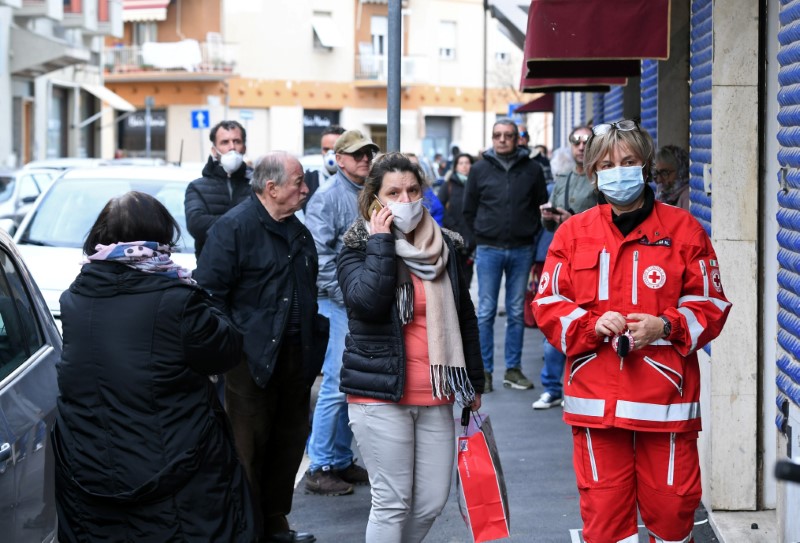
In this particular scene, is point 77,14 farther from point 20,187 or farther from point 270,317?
point 270,317

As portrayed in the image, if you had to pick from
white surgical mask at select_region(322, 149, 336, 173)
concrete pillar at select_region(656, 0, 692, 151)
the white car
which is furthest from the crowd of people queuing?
concrete pillar at select_region(656, 0, 692, 151)

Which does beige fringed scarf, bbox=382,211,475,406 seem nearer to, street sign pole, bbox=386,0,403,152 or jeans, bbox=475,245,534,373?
street sign pole, bbox=386,0,403,152

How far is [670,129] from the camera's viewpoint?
31.5ft

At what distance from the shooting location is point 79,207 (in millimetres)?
10039

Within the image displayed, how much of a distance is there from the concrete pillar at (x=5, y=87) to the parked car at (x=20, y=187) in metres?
13.7

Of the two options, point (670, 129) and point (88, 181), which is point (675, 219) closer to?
point (670, 129)

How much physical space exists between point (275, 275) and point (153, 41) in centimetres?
4742

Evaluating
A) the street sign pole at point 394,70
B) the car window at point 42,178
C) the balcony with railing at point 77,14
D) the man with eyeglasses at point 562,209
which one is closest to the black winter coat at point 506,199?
the man with eyeglasses at point 562,209

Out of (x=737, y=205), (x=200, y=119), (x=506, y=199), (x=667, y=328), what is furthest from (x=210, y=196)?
(x=200, y=119)

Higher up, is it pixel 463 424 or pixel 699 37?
pixel 699 37

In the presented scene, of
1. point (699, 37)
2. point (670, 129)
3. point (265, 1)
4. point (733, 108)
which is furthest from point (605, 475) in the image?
point (265, 1)

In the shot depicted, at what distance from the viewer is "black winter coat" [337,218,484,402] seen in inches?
191

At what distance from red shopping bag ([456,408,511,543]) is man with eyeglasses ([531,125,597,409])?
172 inches

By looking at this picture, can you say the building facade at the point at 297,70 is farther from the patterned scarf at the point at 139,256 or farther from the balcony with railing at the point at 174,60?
the patterned scarf at the point at 139,256
